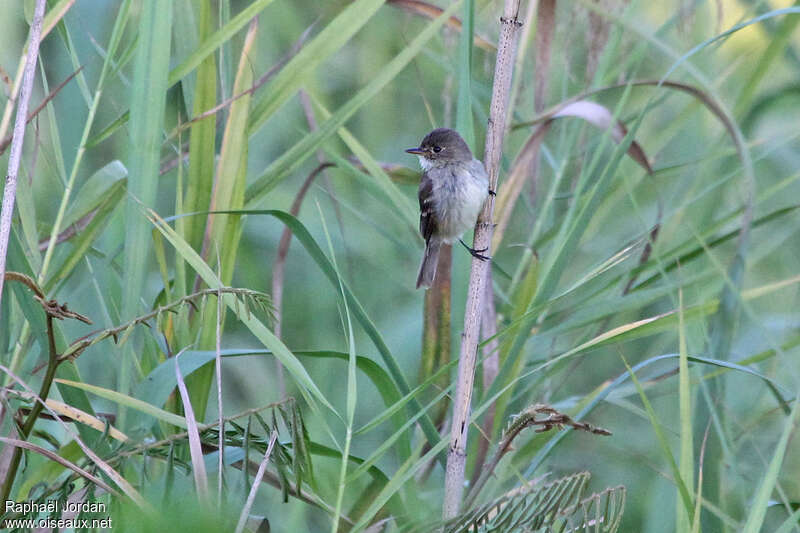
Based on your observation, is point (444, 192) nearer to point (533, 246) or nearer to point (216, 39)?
point (533, 246)

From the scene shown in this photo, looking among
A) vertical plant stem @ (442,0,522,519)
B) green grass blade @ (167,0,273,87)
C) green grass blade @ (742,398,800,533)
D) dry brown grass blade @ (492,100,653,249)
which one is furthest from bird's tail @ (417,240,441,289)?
green grass blade @ (742,398,800,533)

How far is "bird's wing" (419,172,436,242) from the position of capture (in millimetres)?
2801

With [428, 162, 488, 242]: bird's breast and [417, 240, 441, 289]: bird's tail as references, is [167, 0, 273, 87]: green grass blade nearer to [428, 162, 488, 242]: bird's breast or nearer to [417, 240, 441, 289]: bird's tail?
[428, 162, 488, 242]: bird's breast

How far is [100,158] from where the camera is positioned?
3.44 m

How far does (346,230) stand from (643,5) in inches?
72.3

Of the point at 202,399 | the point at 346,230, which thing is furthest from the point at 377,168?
the point at 346,230

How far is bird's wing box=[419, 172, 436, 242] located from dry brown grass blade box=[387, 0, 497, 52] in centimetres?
48

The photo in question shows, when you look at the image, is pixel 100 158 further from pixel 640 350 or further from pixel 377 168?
pixel 640 350

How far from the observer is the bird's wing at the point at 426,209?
2.80m

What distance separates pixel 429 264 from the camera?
105 inches

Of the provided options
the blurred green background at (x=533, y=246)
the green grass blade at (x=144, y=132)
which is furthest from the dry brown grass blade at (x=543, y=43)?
the green grass blade at (x=144, y=132)

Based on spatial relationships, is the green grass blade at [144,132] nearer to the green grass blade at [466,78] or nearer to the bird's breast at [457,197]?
the green grass blade at [466,78]

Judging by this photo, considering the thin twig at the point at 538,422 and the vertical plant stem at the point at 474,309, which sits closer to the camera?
the thin twig at the point at 538,422

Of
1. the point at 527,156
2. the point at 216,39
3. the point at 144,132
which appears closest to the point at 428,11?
the point at 527,156
